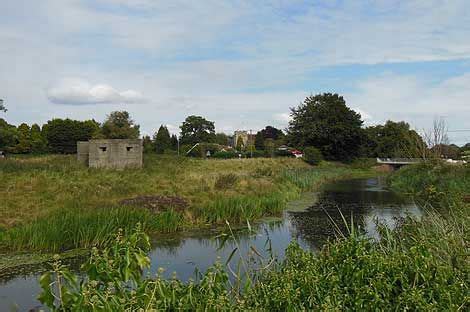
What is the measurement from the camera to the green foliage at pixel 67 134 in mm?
48891

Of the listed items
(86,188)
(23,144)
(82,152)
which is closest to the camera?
(86,188)

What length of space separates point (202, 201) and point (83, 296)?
1092 cm

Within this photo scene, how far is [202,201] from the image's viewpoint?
44.4 feet

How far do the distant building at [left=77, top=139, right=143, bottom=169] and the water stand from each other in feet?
28.2

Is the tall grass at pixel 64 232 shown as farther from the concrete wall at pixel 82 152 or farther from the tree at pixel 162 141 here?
the tree at pixel 162 141

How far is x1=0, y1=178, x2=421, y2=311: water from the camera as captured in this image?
6797 mm

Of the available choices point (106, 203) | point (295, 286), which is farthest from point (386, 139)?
point (295, 286)

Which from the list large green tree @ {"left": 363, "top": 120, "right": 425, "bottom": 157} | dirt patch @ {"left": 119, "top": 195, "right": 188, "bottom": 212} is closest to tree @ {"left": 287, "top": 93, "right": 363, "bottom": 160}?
large green tree @ {"left": 363, "top": 120, "right": 425, "bottom": 157}

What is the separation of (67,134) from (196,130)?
25248 mm

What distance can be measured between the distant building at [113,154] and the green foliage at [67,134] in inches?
1166

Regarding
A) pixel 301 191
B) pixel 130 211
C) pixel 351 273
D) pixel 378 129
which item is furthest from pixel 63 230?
pixel 378 129

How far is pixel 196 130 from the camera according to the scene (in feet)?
233

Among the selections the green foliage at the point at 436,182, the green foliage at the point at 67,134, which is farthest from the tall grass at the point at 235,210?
the green foliage at the point at 67,134

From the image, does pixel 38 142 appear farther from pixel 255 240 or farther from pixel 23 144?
pixel 255 240
